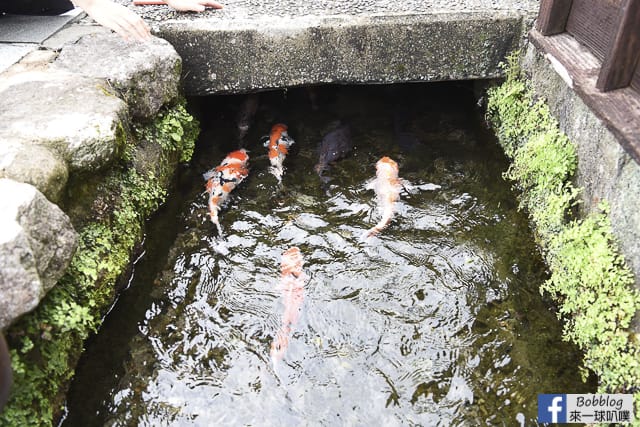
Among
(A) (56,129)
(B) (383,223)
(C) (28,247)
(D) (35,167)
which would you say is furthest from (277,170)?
(C) (28,247)

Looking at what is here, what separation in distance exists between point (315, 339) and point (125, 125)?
2.44 meters

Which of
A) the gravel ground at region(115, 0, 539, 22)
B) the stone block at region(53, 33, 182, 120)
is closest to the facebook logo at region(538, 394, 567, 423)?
the gravel ground at region(115, 0, 539, 22)

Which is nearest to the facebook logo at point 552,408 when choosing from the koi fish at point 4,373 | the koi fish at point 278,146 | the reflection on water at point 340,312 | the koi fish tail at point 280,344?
the reflection on water at point 340,312

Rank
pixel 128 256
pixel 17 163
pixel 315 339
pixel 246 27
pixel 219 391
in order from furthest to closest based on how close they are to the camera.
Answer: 1. pixel 246 27
2. pixel 128 256
3. pixel 315 339
4. pixel 219 391
5. pixel 17 163

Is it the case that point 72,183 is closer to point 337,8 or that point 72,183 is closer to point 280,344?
point 280,344

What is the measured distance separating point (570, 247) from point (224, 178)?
3406 mm

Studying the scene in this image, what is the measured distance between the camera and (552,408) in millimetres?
3500

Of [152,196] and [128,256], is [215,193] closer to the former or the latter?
[152,196]

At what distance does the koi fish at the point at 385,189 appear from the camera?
5.09 m

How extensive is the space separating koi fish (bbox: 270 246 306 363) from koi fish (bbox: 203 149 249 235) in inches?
33.3

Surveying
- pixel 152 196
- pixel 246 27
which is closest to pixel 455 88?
pixel 246 27

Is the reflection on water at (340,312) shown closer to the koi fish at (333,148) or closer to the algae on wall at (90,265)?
the koi fish at (333,148)

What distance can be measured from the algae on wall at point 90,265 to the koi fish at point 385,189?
83.5 inches

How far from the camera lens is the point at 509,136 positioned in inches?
224
